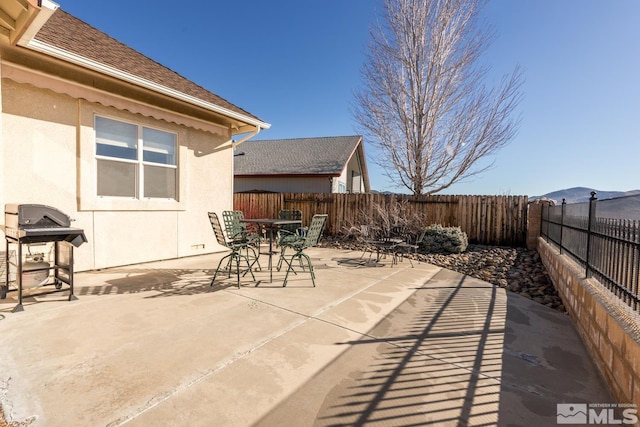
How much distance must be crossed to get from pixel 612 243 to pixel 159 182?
7.26 m

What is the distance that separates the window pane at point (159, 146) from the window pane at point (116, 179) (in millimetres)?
429

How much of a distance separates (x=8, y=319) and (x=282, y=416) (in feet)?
11.0

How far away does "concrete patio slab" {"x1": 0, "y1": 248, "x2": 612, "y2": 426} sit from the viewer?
75.0 inches

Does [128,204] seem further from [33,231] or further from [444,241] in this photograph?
[444,241]

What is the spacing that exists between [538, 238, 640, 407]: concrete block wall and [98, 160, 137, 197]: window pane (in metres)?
7.17

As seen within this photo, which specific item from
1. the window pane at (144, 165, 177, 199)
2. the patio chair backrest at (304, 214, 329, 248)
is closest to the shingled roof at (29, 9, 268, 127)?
the window pane at (144, 165, 177, 199)

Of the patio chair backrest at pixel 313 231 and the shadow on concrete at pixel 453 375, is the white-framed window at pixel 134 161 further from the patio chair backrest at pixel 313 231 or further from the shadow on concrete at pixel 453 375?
the shadow on concrete at pixel 453 375

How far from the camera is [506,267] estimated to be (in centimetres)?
658

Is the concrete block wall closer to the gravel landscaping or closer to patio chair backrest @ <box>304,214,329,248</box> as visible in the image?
the gravel landscaping

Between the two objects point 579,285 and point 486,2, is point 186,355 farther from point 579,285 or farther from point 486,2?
point 486,2

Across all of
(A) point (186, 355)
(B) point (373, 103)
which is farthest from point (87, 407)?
(B) point (373, 103)

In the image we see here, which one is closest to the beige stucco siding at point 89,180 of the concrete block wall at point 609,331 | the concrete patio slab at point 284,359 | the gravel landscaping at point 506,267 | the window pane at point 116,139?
the window pane at point 116,139

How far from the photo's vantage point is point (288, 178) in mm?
17188

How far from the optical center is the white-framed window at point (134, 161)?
18.4 feet
